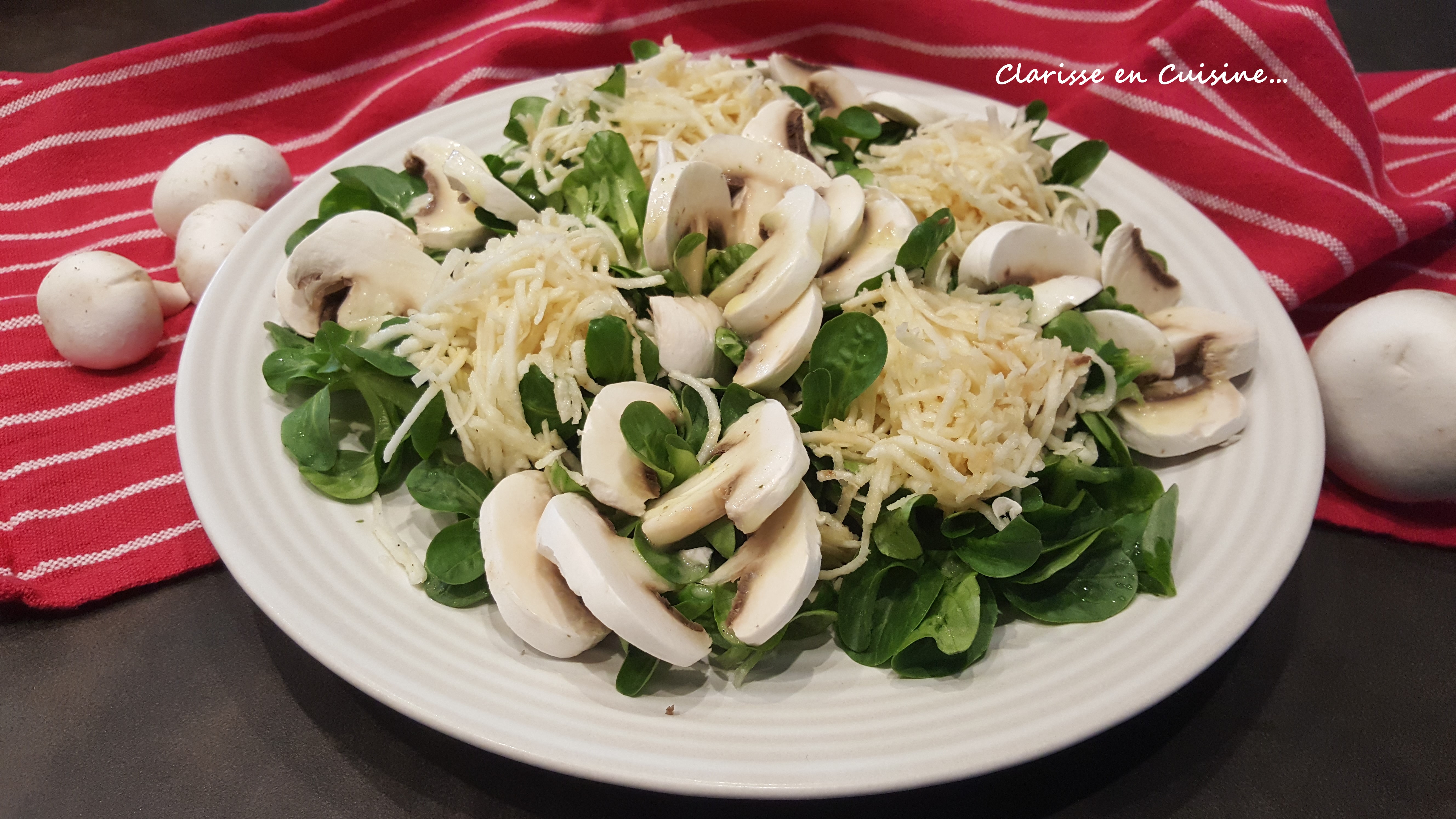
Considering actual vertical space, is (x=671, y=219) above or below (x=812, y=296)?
above

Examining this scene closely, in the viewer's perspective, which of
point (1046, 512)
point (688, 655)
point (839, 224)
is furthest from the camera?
point (839, 224)

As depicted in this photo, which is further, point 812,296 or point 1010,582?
point 812,296

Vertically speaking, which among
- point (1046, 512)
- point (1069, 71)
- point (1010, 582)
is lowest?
point (1010, 582)

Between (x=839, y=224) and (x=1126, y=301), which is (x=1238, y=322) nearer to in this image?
(x=1126, y=301)

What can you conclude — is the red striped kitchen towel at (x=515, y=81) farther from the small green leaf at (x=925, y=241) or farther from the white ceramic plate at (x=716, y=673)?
the small green leaf at (x=925, y=241)

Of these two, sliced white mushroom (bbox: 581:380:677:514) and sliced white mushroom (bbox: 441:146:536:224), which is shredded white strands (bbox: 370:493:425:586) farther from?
sliced white mushroom (bbox: 441:146:536:224)

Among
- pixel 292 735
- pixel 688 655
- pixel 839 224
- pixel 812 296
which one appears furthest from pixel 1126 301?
pixel 292 735

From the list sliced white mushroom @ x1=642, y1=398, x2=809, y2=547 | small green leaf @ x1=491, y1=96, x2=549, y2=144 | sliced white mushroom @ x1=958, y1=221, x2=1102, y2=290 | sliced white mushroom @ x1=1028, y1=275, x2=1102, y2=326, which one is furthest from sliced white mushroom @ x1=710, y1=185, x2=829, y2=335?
small green leaf @ x1=491, y1=96, x2=549, y2=144

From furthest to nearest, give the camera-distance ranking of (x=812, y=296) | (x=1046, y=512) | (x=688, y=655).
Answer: (x=812, y=296)
(x=1046, y=512)
(x=688, y=655)
